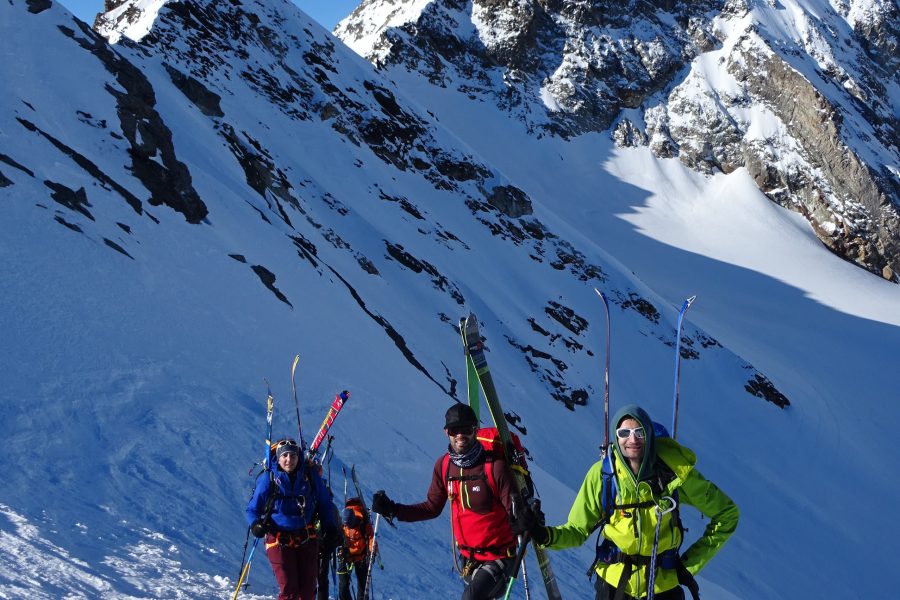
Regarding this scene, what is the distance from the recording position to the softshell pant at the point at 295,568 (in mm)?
6004

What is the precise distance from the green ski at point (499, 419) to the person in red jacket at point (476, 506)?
0.54ft

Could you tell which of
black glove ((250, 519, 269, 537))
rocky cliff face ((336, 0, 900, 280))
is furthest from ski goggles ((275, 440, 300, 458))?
rocky cliff face ((336, 0, 900, 280))

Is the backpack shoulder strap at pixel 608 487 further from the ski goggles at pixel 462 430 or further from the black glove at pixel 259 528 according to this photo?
the black glove at pixel 259 528

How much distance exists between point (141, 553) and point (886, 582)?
89.6ft

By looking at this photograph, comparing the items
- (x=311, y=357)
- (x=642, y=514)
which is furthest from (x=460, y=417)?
(x=311, y=357)

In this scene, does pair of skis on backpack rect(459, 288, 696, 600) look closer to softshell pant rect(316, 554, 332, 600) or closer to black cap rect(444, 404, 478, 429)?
black cap rect(444, 404, 478, 429)

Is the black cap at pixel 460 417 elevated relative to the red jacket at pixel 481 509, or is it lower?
elevated

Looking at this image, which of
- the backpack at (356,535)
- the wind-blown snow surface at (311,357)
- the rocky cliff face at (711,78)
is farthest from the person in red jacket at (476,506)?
the rocky cliff face at (711,78)

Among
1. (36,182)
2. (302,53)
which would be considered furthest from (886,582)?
(302,53)

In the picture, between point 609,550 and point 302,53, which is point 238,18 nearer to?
point 302,53

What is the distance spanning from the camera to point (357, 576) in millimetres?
7406

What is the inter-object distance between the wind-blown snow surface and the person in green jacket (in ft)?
12.2

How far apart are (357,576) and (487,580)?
2.66 m

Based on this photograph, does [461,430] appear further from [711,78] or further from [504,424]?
[711,78]
